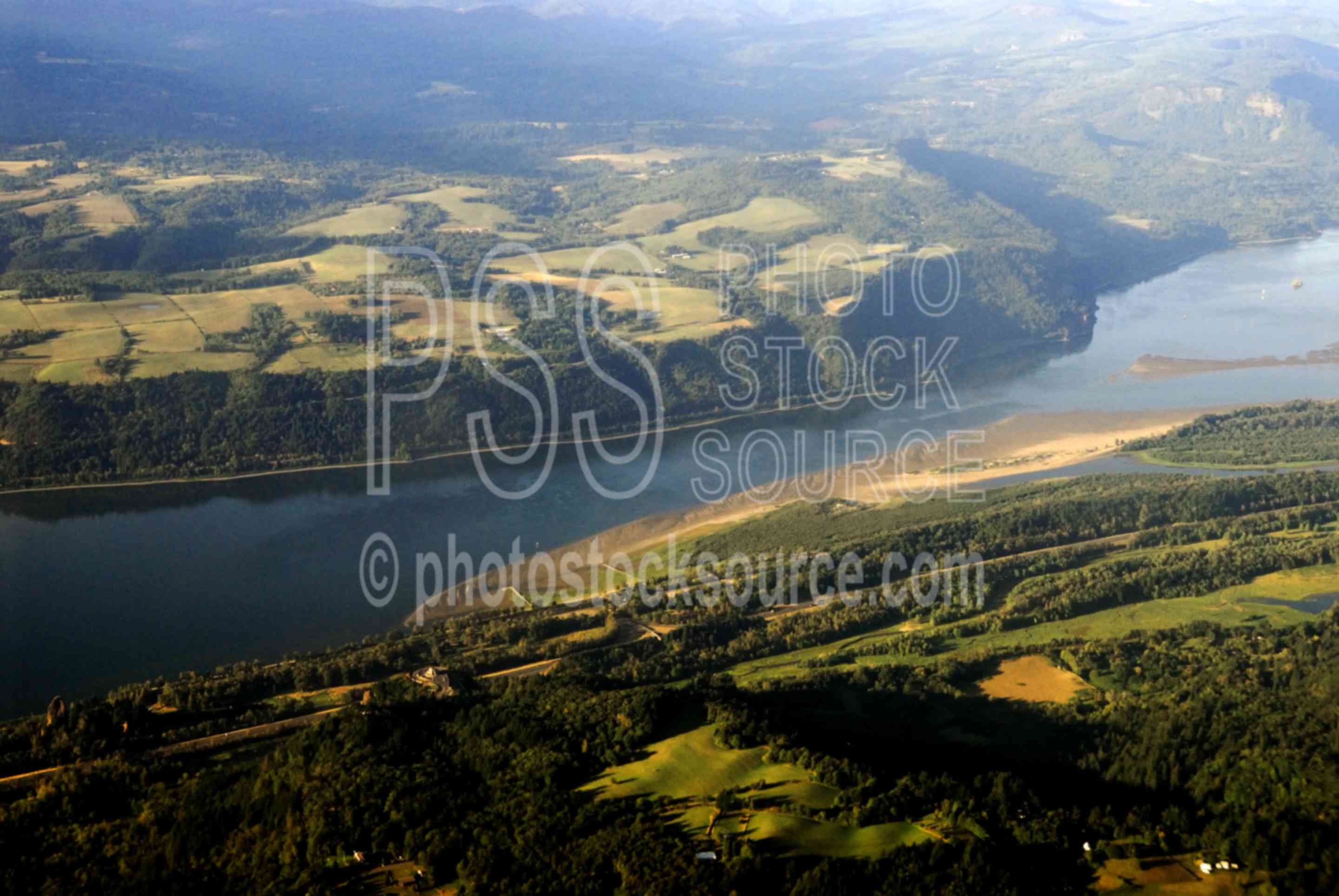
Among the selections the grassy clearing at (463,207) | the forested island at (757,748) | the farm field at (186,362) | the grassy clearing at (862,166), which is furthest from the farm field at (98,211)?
the grassy clearing at (862,166)

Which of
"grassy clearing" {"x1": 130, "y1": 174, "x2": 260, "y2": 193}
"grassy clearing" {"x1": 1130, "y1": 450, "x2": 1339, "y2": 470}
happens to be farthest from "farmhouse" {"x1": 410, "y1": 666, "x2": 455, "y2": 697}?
"grassy clearing" {"x1": 130, "y1": 174, "x2": 260, "y2": 193}

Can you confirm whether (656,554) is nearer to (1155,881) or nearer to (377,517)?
(377,517)

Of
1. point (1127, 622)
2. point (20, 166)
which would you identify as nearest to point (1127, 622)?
point (1127, 622)

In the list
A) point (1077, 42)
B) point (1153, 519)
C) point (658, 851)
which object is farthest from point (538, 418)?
point (1077, 42)

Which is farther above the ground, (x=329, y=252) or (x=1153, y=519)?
(x=329, y=252)

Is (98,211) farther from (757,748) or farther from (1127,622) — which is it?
(757,748)

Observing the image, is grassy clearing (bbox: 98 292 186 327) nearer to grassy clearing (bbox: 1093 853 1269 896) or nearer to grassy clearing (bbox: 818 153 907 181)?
grassy clearing (bbox: 1093 853 1269 896)

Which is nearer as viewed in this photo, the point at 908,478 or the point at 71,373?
the point at 908,478
